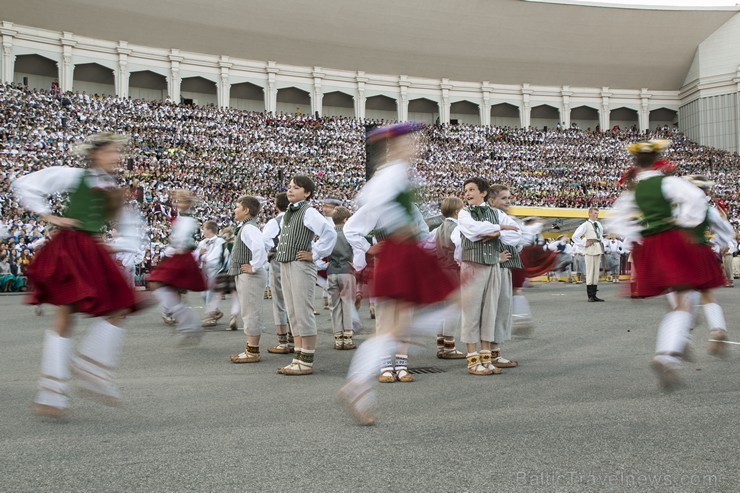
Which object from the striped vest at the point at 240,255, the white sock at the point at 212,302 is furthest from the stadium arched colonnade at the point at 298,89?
the striped vest at the point at 240,255

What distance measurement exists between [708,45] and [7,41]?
5935cm

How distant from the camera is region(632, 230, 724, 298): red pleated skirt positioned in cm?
507

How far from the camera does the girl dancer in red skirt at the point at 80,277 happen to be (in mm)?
4609

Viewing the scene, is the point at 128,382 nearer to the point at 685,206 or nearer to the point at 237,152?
the point at 685,206

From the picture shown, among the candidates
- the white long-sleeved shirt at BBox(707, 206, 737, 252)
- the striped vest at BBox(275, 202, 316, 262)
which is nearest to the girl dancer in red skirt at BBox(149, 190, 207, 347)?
the striped vest at BBox(275, 202, 316, 262)

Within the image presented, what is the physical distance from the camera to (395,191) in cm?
463

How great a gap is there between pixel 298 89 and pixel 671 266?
58.9 metres

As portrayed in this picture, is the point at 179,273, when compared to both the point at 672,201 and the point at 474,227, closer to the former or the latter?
the point at 474,227

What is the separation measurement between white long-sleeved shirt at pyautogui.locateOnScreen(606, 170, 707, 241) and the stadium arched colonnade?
157 feet

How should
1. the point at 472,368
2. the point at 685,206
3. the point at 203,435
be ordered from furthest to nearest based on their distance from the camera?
the point at 472,368
the point at 685,206
the point at 203,435

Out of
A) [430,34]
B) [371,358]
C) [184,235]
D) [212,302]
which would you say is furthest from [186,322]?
[430,34]

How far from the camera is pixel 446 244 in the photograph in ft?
27.0

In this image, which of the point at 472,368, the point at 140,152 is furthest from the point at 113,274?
the point at 140,152

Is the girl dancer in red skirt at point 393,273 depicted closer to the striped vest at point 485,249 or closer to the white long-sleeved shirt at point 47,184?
the white long-sleeved shirt at point 47,184
